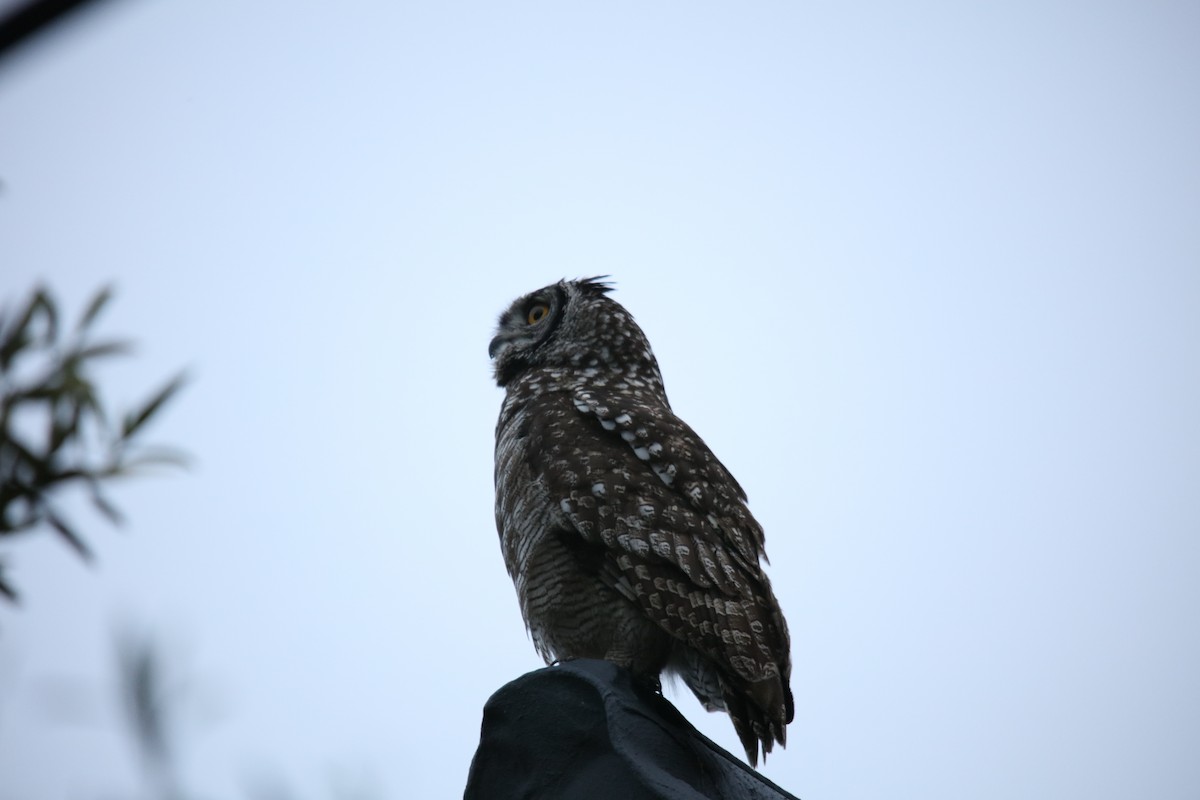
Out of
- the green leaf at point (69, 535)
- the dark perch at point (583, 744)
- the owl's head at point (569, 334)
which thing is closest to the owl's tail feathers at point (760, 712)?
the dark perch at point (583, 744)

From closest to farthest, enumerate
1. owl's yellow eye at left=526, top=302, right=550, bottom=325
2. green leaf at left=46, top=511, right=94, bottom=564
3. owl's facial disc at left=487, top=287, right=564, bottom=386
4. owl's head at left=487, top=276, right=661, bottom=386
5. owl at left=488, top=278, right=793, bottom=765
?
green leaf at left=46, top=511, right=94, bottom=564
owl at left=488, top=278, right=793, bottom=765
owl's head at left=487, top=276, right=661, bottom=386
owl's facial disc at left=487, top=287, right=564, bottom=386
owl's yellow eye at left=526, top=302, right=550, bottom=325

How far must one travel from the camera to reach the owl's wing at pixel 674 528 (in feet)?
10.6

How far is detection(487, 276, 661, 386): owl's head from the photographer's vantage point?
489 cm

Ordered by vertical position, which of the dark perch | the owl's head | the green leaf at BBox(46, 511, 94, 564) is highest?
the owl's head

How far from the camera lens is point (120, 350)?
1.53 meters

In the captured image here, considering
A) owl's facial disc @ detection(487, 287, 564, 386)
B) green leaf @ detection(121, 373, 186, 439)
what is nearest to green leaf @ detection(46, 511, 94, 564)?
green leaf @ detection(121, 373, 186, 439)

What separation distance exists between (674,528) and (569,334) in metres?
1.69

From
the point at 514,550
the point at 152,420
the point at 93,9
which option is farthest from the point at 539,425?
the point at 93,9

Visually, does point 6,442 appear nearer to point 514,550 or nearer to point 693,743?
point 693,743

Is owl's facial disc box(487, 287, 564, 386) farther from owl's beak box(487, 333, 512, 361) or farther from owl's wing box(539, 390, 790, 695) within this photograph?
owl's wing box(539, 390, 790, 695)

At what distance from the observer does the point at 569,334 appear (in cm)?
497

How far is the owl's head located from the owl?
2.19 feet

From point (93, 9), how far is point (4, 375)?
2.39 ft

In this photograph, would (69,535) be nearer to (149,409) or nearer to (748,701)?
(149,409)
